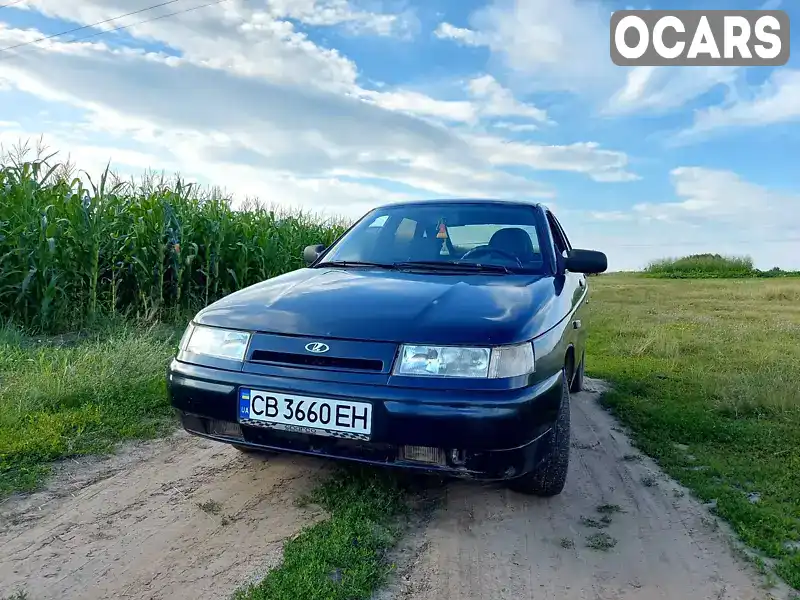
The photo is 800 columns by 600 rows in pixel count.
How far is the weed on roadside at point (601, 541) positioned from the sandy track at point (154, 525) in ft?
3.85

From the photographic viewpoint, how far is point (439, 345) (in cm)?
225

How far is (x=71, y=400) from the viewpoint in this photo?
3.88 metres

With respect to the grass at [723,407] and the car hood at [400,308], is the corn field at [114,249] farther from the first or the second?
the grass at [723,407]

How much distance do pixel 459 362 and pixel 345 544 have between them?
0.82 metres

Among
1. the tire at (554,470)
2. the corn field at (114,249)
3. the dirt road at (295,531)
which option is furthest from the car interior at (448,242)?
the corn field at (114,249)

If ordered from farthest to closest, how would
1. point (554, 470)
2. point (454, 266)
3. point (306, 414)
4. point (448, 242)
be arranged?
point (448, 242) < point (454, 266) < point (554, 470) < point (306, 414)

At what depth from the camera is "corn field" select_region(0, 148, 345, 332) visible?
595 centimetres

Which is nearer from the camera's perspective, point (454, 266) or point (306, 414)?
point (306, 414)

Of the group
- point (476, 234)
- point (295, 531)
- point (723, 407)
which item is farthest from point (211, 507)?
point (723, 407)

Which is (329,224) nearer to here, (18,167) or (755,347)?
(18,167)

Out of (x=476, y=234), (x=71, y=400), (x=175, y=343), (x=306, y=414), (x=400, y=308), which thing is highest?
(x=476, y=234)

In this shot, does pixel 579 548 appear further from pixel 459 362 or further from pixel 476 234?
pixel 476 234

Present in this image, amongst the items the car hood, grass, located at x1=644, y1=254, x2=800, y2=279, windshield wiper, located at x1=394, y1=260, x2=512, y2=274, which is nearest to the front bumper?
the car hood

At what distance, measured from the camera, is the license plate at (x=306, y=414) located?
224 centimetres
